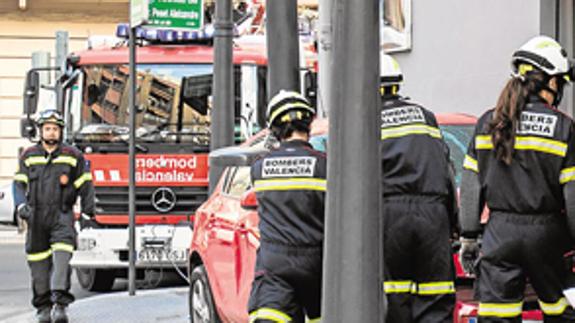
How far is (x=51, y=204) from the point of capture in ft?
37.1

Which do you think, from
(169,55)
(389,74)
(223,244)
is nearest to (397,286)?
(389,74)

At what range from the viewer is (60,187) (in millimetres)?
11352

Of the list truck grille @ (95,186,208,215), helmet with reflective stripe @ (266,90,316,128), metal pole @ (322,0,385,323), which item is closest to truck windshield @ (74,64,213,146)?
truck grille @ (95,186,208,215)

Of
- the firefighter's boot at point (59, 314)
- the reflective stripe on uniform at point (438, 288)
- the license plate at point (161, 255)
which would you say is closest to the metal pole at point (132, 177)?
the license plate at point (161, 255)

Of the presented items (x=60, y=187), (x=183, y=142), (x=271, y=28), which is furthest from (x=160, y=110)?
(x=271, y=28)

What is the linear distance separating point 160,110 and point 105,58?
0.95 m

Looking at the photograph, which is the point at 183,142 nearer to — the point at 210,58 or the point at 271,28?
the point at 210,58

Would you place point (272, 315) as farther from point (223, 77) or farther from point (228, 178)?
point (223, 77)

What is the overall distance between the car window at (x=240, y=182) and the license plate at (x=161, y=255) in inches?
197

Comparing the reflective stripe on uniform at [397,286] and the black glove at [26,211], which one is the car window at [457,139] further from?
the black glove at [26,211]

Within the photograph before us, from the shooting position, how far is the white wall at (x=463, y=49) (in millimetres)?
12422

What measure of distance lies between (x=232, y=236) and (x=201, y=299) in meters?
0.94

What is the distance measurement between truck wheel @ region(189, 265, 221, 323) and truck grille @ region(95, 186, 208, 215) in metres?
4.89

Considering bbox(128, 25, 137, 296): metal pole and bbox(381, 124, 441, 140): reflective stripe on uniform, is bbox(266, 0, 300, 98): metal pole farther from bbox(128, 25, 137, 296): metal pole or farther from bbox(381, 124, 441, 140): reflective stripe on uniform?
bbox(128, 25, 137, 296): metal pole
